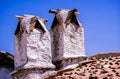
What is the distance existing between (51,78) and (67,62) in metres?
3.37

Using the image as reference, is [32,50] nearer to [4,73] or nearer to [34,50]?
[34,50]

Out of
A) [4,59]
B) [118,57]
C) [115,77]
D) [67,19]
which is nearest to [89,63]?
[118,57]

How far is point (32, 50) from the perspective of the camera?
1462 centimetres

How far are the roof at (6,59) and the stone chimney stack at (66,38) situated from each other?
6.77ft

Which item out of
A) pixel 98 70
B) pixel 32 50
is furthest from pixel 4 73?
pixel 98 70

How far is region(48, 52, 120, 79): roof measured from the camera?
34.0 ft

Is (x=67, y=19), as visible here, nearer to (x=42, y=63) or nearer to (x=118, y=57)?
(x=42, y=63)

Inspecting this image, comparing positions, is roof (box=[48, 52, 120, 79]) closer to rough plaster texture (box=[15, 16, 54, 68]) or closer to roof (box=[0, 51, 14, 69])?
rough plaster texture (box=[15, 16, 54, 68])

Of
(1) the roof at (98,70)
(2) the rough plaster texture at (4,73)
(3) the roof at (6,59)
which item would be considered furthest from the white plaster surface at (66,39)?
(1) the roof at (98,70)

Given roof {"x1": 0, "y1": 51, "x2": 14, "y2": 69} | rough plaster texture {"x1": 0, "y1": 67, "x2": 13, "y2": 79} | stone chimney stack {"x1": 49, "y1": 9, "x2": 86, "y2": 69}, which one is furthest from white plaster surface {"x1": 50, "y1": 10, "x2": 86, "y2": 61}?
rough plaster texture {"x1": 0, "y1": 67, "x2": 13, "y2": 79}

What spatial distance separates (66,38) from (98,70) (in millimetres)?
4615

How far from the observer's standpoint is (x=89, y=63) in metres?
12.5

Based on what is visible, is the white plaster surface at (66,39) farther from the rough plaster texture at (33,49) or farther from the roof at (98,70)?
the roof at (98,70)

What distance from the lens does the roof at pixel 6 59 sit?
1680 centimetres
